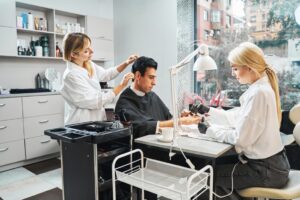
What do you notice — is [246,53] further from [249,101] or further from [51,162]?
[51,162]

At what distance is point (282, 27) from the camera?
116 inches

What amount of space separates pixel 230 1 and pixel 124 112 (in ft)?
8.00

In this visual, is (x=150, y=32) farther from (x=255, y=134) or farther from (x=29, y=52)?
(x=255, y=134)

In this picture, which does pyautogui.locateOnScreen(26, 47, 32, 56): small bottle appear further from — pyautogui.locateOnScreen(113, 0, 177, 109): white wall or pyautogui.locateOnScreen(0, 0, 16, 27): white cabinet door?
pyautogui.locateOnScreen(113, 0, 177, 109): white wall

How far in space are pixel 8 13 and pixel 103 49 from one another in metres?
1.45

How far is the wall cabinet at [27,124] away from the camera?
286 cm

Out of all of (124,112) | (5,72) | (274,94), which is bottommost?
(124,112)

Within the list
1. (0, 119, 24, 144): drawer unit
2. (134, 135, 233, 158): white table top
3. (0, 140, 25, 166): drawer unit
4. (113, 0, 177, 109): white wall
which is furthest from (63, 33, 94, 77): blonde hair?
(113, 0, 177, 109): white wall

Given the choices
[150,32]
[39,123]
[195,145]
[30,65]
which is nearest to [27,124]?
[39,123]

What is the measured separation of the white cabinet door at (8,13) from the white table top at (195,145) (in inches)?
94.0

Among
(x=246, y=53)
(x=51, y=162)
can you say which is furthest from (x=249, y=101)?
(x=51, y=162)

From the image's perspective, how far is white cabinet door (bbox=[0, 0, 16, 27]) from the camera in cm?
293

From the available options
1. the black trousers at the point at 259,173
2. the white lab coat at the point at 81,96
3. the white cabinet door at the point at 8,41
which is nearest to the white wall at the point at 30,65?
the white cabinet door at the point at 8,41

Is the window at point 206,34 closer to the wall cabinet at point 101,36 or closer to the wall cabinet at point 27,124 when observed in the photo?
the wall cabinet at point 101,36
